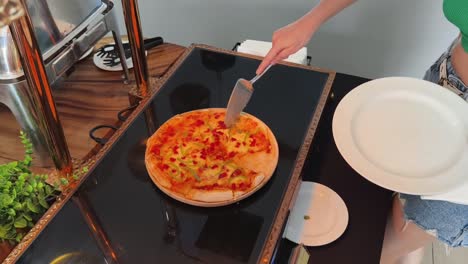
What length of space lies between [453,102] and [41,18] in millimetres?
944

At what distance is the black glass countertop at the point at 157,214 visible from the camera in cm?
65

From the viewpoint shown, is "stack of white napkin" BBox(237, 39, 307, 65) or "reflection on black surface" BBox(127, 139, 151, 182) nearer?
"reflection on black surface" BBox(127, 139, 151, 182)

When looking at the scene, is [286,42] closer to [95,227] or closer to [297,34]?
[297,34]

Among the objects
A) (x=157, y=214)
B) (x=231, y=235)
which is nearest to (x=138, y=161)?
(x=157, y=214)

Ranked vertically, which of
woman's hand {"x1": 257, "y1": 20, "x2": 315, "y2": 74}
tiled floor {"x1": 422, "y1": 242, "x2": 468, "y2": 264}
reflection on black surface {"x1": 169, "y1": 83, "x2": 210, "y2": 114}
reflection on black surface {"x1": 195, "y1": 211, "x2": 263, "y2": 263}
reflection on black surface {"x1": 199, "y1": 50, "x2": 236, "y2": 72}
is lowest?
tiled floor {"x1": 422, "y1": 242, "x2": 468, "y2": 264}

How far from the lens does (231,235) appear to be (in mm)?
683

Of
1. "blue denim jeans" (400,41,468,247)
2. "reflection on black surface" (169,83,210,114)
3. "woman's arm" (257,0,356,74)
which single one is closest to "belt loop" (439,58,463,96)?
"blue denim jeans" (400,41,468,247)

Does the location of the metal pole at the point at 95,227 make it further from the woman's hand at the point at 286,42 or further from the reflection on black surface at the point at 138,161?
the woman's hand at the point at 286,42

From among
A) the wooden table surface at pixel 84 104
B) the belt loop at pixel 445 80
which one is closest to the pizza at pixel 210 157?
the wooden table surface at pixel 84 104

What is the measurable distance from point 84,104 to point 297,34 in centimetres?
66

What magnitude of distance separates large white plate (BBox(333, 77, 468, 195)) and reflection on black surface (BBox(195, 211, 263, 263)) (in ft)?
0.73

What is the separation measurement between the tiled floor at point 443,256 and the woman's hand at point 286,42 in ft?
3.81

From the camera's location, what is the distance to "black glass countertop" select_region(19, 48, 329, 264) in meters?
0.65

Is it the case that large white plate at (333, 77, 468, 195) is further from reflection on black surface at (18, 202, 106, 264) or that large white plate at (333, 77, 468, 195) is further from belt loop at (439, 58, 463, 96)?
reflection on black surface at (18, 202, 106, 264)
